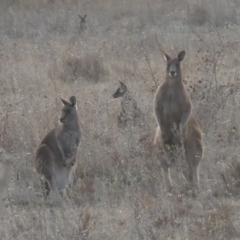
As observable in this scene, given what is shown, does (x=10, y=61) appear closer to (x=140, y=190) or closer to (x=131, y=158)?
(x=131, y=158)

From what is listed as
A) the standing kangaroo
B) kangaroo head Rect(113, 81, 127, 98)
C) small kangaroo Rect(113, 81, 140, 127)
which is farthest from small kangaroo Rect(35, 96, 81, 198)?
kangaroo head Rect(113, 81, 127, 98)

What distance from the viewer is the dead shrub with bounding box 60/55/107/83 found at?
12312mm

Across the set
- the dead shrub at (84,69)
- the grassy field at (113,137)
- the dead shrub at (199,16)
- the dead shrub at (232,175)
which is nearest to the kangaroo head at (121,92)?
the grassy field at (113,137)

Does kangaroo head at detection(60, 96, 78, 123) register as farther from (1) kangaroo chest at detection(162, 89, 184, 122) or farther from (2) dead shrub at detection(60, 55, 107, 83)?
(2) dead shrub at detection(60, 55, 107, 83)

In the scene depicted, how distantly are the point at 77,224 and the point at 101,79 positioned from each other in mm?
6890

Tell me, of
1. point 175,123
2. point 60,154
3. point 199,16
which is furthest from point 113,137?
point 199,16

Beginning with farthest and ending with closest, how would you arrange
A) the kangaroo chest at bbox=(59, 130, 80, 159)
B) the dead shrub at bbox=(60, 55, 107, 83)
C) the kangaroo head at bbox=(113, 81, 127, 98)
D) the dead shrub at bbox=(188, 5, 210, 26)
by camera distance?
1. the dead shrub at bbox=(188, 5, 210, 26)
2. the dead shrub at bbox=(60, 55, 107, 83)
3. the kangaroo head at bbox=(113, 81, 127, 98)
4. the kangaroo chest at bbox=(59, 130, 80, 159)

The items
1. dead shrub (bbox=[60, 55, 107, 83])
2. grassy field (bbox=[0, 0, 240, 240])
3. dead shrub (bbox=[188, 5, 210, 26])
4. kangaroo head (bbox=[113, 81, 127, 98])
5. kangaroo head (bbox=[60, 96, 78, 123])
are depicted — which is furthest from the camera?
dead shrub (bbox=[188, 5, 210, 26])

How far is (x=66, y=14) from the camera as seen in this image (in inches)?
781

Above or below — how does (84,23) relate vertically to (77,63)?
above

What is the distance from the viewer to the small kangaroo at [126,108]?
8.74 meters

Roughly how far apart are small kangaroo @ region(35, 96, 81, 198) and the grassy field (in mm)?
139

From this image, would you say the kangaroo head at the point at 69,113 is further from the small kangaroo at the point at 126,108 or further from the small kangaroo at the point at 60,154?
the small kangaroo at the point at 126,108

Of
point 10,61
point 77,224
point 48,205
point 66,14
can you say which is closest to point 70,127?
point 48,205
